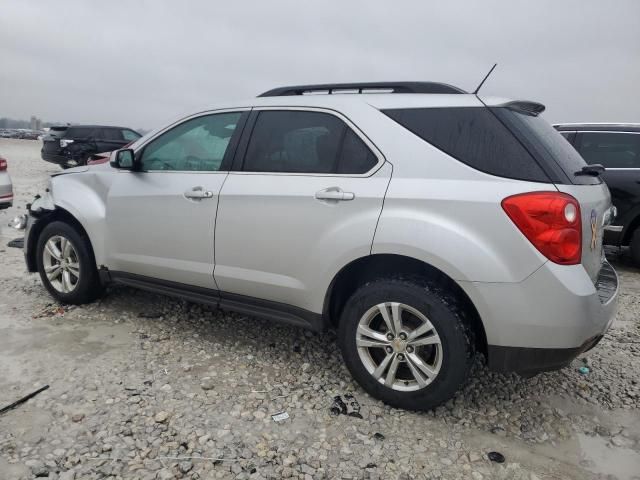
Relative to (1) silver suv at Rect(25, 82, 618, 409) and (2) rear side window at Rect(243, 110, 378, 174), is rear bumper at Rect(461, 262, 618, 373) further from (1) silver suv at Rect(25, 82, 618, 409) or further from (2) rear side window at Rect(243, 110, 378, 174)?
(2) rear side window at Rect(243, 110, 378, 174)

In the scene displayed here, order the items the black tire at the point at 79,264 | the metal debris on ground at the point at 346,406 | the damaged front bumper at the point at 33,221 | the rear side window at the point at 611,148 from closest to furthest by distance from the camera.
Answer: the metal debris on ground at the point at 346,406 → the black tire at the point at 79,264 → the damaged front bumper at the point at 33,221 → the rear side window at the point at 611,148

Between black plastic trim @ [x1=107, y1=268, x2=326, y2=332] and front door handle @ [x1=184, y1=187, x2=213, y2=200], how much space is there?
2.09 ft

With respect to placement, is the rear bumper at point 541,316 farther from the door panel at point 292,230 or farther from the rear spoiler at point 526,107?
the rear spoiler at point 526,107

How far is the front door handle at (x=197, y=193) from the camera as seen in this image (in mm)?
3174

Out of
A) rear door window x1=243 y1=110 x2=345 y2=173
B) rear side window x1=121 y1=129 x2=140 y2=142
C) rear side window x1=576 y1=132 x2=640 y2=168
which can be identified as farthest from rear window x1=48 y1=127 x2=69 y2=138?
rear side window x1=576 y1=132 x2=640 y2=168

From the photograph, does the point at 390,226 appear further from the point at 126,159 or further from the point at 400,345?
the point at 126,159

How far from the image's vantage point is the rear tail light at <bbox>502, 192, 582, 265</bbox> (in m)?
2.24

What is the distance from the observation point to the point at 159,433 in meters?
2.45

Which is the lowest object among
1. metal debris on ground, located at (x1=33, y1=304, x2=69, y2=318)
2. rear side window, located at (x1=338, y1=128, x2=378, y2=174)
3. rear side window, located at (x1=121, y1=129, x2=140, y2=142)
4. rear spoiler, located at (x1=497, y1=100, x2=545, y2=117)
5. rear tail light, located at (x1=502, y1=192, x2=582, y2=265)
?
metal debris on ground, located at (x1=33, y1=304, x2=69, y2=318)

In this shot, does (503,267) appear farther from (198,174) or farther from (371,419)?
(198,174)

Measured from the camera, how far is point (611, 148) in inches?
248

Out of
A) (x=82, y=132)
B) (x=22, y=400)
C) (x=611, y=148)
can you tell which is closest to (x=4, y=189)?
(x=22, y=400)

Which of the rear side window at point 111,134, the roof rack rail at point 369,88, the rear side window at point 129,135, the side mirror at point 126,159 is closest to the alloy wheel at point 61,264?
the side mirror at point 126,159

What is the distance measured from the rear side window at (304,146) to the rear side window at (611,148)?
4848 millimetres
